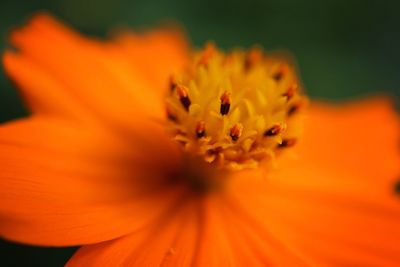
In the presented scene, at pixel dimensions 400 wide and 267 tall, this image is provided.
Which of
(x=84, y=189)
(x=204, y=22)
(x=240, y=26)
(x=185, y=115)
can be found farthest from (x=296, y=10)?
(x=84, y=189)

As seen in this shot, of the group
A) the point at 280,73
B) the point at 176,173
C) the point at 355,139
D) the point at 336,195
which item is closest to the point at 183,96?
the point at 176,173

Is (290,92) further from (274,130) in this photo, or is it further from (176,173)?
(176,173)

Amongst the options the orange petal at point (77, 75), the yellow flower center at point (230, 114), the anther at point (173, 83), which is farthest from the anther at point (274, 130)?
the orange petal at point (77, 75)

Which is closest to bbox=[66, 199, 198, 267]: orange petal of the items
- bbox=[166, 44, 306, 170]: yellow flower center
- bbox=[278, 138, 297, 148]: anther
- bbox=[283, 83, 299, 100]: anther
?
bbox=[166, 44, 306, 170]: yellow flower center

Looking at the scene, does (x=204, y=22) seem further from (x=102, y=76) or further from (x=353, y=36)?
(x=102, y=76)

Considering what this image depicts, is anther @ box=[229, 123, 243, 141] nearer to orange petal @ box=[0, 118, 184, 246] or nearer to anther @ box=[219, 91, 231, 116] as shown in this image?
anther @ box=[219, 91, 231, 116]

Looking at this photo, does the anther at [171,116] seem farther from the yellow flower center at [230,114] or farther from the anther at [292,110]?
the anther at [292,110]
